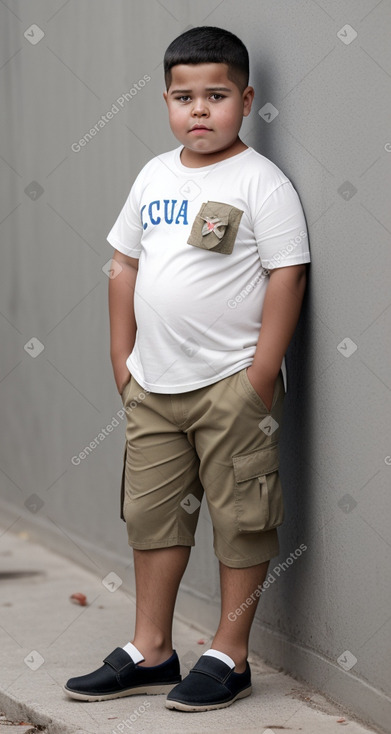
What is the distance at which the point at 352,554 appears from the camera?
8.91ft

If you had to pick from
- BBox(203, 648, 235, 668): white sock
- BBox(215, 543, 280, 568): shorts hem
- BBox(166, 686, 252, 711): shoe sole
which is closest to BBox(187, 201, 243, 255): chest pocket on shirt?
BBox(215, 543, 280, 568): shorts hem

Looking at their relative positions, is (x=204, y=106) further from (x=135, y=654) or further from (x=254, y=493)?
(x=135, y=654)

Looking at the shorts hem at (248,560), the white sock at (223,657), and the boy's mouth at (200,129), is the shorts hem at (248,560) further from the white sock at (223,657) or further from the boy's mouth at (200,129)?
the boy's mouth at (200,129)

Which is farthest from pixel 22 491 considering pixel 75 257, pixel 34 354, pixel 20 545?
pixel 75 257

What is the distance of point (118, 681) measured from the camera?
2.89 meters

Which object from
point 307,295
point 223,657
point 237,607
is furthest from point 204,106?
point 223,657

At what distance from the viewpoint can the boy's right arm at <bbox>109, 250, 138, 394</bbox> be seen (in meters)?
3.06

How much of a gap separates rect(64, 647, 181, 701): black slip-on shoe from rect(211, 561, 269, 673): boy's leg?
0.20 meters

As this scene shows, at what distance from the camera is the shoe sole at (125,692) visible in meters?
2.88

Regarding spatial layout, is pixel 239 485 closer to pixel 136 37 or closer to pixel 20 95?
pixel 136 37

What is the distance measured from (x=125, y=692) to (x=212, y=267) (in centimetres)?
113

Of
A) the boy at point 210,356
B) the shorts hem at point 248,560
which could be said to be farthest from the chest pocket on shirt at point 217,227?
the shorts hem at point 248,560

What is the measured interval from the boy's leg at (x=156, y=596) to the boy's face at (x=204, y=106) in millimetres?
1057

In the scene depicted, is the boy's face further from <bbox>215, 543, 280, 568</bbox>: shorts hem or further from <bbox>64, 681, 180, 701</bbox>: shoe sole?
<bbox>64, 681, 180, 701</bbox>: shoe sole
